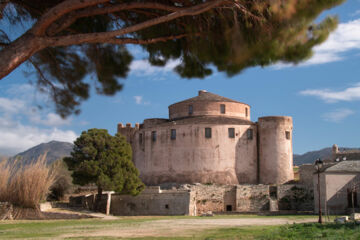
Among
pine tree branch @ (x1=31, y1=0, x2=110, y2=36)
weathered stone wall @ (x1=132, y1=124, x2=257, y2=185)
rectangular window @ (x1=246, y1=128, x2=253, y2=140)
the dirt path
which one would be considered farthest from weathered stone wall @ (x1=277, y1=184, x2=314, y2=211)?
pine tree branch @ (x1=31, y1=0, x2=110, y2=36)

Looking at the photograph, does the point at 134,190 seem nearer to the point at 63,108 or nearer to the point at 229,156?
the point at 229,156

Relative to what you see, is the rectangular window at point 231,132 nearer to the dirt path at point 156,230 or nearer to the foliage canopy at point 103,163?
the foliage canopy at point 103,163

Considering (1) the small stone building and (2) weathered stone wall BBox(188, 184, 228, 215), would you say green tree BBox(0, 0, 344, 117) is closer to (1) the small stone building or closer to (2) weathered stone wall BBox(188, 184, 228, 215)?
(1) the small stone building

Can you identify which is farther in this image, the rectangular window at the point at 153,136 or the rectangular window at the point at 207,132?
the rectangular window at the point at 153,136

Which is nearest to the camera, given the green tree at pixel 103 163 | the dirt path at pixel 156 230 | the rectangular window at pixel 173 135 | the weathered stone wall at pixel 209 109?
the dirt path at pixel 156 230

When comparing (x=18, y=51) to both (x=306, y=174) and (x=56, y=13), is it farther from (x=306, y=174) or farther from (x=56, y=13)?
(x=306, y=174)

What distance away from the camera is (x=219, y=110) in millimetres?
42188

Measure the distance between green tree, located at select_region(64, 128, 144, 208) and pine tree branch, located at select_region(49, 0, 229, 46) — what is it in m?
20.9

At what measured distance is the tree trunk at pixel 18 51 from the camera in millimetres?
7973

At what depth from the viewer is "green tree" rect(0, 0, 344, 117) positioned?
31.3 ft

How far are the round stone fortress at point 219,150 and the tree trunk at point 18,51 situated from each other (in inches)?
1231

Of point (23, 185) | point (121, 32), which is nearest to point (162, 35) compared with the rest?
point (121, 32)

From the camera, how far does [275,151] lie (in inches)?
1567

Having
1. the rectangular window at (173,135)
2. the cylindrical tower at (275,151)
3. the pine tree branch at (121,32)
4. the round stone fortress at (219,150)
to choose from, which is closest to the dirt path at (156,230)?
the pine tree branch at (121,32)
